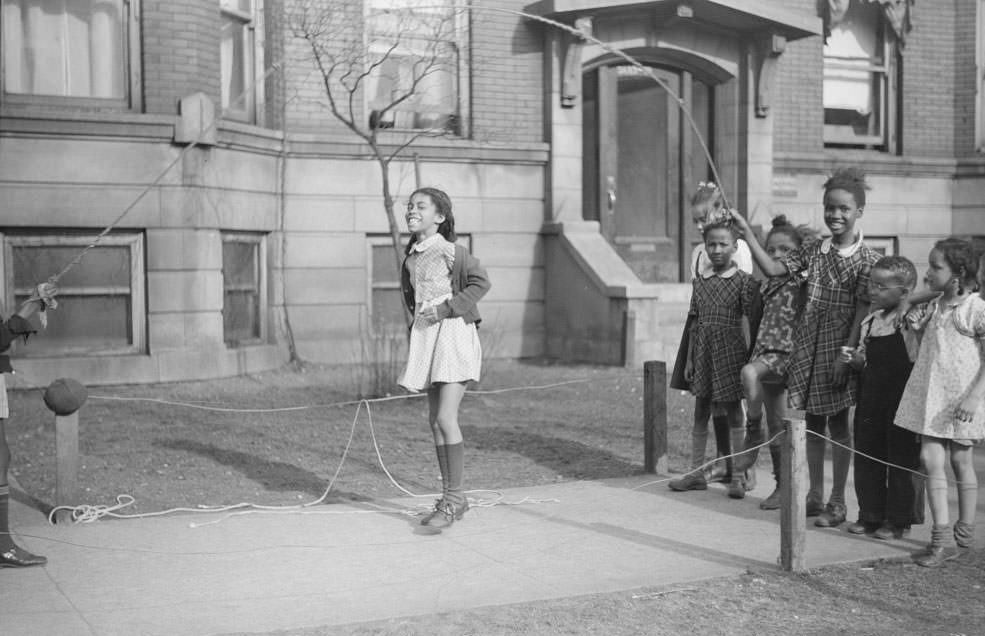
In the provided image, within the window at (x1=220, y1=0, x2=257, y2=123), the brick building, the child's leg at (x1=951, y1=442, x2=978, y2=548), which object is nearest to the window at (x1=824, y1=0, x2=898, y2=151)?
the brick building

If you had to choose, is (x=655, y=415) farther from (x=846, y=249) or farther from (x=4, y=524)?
(x=4, y=524)

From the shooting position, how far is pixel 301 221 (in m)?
14.1

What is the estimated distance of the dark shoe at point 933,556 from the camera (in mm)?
6133

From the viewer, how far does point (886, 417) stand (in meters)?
6.77

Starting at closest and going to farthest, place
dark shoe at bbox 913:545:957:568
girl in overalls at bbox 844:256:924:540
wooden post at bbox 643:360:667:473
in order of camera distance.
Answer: dark shoe at bbox 913:545:957:568 < girl in overalls at bbox 844:256:924:540 < wooden post at bbox 643:360:667:473

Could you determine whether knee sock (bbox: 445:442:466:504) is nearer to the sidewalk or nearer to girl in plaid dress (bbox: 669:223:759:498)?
the sidewalk

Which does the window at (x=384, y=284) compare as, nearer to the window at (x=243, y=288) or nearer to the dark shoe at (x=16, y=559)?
the window at (x=243, y=288)

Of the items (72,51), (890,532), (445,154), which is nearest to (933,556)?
(890,532)

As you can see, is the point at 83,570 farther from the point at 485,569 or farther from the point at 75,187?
the point at 75,187

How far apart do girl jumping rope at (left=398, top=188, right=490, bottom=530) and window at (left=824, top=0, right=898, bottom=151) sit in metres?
11.8

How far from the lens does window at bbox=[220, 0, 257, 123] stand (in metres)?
13.6

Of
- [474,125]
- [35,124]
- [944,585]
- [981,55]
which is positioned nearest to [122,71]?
[35,124]

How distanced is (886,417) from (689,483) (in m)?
1.59

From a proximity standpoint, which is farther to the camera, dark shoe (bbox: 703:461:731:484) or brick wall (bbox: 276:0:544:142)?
brick wall (bbox: 276:0:544:142)
